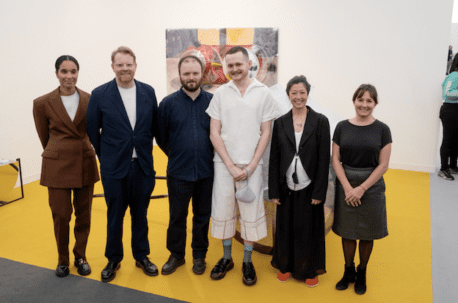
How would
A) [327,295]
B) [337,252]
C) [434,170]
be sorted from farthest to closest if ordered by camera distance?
[434,170], [337,252], [327,295]

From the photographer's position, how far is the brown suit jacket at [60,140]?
7.73ft

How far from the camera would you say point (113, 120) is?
2.27 meters

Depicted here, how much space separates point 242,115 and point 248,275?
1113mm

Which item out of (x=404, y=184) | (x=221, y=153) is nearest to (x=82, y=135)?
(x=221, y=153)

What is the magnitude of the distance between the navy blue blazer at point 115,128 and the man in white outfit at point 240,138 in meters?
0.47

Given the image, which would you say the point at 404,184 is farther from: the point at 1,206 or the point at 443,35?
the point at 1,206

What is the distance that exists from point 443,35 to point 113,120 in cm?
489

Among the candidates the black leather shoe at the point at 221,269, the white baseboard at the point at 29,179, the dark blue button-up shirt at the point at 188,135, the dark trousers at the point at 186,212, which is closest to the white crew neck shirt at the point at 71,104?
the dark blue button-up shirt at the point at 188,135

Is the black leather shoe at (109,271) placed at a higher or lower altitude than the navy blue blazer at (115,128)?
lower

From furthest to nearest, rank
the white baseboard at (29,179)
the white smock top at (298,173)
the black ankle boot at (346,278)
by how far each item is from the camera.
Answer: the white baseboard at (29,179), the black ankle boot at (346,278), the white smock top at (298,173)

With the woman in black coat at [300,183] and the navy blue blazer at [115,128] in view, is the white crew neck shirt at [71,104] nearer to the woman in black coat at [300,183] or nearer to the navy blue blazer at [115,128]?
the navy blue blazer at [115,128]

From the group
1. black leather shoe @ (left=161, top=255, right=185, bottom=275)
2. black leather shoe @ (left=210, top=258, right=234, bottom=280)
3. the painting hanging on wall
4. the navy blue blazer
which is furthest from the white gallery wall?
black leather shoe @ (left=210, top=258, right=234, bottom=280)

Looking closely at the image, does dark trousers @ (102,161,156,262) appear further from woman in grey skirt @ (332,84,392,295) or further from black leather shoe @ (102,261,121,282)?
woman in grey skirt @ (332,84,392,295)

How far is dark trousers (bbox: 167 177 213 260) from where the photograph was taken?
95.0 inches
